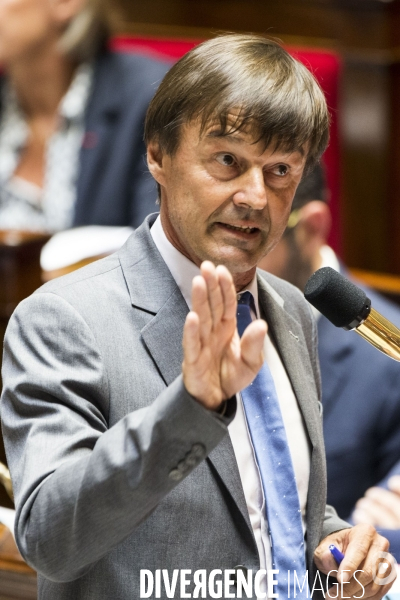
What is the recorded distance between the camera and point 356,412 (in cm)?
206

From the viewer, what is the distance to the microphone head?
0.97 metres

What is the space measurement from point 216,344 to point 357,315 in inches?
6.5

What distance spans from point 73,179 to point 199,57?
1430mm

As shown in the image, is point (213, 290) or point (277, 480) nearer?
point (213, 290)

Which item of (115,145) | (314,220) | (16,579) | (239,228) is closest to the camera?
(239,228)

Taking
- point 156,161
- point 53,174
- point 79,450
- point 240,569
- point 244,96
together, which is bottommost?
point 53,174

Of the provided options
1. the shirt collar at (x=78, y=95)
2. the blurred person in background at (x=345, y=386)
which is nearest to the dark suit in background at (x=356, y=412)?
the blurred person in background at (x=345, y=386)

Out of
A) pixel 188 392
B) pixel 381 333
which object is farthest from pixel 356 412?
pixel 188 392

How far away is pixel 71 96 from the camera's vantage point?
8.38 ft

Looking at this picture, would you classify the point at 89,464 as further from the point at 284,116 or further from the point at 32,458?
the point at 284,116

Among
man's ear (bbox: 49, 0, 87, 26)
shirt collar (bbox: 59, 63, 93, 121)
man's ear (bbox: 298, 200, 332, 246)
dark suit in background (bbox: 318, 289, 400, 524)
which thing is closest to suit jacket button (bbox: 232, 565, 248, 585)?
dark suit in background (bbox: 318, 289, 400, 524)

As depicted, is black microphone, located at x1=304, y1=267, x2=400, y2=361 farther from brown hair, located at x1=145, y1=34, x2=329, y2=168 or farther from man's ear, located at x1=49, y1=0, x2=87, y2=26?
man's ear, located at x1=49, y1=0, x2=87, y2=26

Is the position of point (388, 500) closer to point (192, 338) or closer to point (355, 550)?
point (355, 550)

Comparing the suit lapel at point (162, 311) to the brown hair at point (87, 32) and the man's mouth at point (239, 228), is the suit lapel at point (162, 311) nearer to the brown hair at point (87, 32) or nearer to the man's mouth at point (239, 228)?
the man's mouth at point (239, 228)
